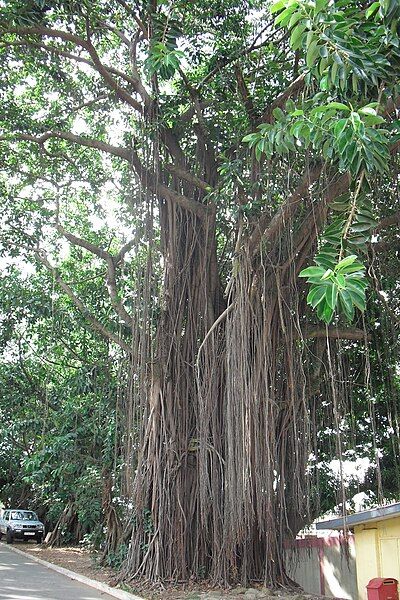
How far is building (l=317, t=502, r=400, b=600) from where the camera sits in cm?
578

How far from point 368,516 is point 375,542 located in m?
0.45

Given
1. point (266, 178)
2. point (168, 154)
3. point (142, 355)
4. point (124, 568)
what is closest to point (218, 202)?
point (266, 178)

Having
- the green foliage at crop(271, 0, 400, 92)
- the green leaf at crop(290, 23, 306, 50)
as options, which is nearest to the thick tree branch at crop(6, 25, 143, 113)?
the green foliage at crop(271, 0, 400, 92)

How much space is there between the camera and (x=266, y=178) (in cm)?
716

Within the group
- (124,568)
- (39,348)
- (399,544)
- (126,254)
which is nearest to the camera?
(399,544)

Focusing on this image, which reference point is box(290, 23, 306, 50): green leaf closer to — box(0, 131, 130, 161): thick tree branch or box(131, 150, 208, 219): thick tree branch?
box(131, 150, 208, 219): thick tree branch

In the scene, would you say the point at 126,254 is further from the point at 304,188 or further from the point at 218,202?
the point at 304,188

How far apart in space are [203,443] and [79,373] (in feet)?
14.2

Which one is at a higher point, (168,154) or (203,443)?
(168,154)

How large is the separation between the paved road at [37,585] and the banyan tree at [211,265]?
0.76 m

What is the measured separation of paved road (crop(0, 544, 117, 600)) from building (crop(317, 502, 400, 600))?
312 cm

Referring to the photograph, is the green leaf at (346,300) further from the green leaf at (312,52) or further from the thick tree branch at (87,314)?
the thick tree branch at (87,314)

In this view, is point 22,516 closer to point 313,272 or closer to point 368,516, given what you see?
point 368,516

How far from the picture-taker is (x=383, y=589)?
5.59 metres
